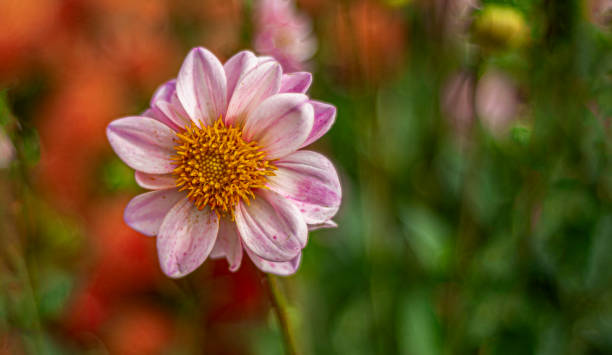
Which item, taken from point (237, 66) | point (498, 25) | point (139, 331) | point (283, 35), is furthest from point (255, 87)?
point (139, 331)

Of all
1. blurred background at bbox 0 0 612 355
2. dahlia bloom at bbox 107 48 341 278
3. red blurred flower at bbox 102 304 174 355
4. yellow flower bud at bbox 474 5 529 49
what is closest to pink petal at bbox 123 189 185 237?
dahlia bloom at bbox 107 48 341 278

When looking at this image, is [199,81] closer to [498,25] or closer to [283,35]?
[498,25]

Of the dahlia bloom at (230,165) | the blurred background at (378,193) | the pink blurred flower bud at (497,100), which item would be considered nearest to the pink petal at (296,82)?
the dahlia bloom at (230,165)

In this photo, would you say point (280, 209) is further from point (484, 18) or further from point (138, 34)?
point (138, 34)

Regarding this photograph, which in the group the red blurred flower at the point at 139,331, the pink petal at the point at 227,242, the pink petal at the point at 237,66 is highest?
the pink petal at the point at 237,66

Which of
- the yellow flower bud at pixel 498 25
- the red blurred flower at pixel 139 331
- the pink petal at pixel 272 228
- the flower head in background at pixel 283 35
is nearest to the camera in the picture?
the pink petal at pixel 272 228

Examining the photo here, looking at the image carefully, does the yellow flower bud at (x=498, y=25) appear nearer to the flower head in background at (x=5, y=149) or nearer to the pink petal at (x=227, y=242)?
the pink petal at (x=227, y=242)
